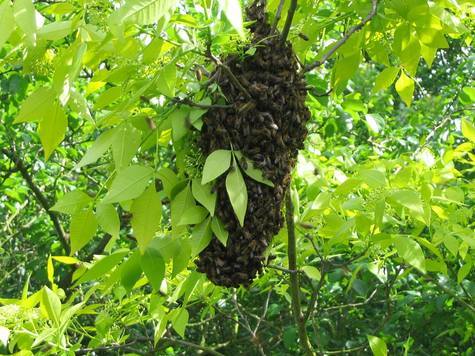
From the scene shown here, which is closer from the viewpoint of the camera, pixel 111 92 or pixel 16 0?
pixel 16 0

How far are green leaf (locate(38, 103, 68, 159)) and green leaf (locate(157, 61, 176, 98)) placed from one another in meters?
0.21

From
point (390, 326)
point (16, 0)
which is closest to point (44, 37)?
point (16, 0)

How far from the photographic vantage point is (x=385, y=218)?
6.02ft

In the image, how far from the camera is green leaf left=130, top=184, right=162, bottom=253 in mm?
1212

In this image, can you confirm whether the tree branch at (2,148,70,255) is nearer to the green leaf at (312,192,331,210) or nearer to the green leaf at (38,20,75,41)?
the green leaf at (312,192,331,210)

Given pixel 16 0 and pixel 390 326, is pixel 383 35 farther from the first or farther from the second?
pixel 390 326

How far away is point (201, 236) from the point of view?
131cm

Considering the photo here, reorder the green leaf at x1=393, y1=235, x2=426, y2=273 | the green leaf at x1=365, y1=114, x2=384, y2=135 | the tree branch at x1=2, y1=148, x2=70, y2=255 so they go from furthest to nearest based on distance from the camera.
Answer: the tree branch at x1=2, y1=148, x2=70, y2=255
the green leaf at x1=365, y1=114, x2=384, y2=135
the green leaf at x1=393, y1=235, x2=426, y2=273

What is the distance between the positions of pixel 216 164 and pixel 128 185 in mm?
155

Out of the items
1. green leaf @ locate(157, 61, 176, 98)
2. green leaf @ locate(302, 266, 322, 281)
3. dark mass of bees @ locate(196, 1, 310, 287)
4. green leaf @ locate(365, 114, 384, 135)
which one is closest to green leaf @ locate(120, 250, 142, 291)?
dark mass of bees @ locate(196, 1, 310, 287)

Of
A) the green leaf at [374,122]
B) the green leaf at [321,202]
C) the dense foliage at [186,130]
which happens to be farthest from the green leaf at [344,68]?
the green leaf at [374,122]

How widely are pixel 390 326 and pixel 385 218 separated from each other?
246 centimetres

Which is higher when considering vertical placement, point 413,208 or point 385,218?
point 413,208

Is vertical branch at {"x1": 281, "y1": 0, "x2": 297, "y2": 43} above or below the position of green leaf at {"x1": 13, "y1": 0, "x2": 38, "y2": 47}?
below
